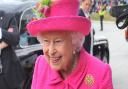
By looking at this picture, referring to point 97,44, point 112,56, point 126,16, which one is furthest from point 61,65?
point 112,56

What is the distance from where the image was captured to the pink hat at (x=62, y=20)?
109 inches

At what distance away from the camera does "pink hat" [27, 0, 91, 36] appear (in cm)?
278

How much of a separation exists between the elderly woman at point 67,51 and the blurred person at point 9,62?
2.62 meters

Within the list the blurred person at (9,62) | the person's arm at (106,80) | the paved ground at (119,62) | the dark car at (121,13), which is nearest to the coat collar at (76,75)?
the person's arm at (106,80)

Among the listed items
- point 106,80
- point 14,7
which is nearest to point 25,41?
point 14,7

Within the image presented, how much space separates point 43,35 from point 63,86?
343 mm

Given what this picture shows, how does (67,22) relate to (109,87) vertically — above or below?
above

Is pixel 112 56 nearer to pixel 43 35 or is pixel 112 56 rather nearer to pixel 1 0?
pixel 1 0

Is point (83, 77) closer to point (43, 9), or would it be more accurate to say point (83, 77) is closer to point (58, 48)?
point (58, 48)

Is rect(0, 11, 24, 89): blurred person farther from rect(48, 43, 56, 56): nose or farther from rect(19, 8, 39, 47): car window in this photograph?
rect(48, 43, 56, 56): nose

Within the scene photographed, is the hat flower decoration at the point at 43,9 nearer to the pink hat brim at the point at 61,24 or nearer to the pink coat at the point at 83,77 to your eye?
the pink hat brim at the point at 61,24

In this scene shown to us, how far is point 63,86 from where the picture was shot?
2920 mm

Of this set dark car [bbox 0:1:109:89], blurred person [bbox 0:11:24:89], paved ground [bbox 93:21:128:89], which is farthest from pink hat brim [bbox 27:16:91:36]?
paved ground [bbox 93:21:128:89]

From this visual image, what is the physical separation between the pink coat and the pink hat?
8.0 inches
